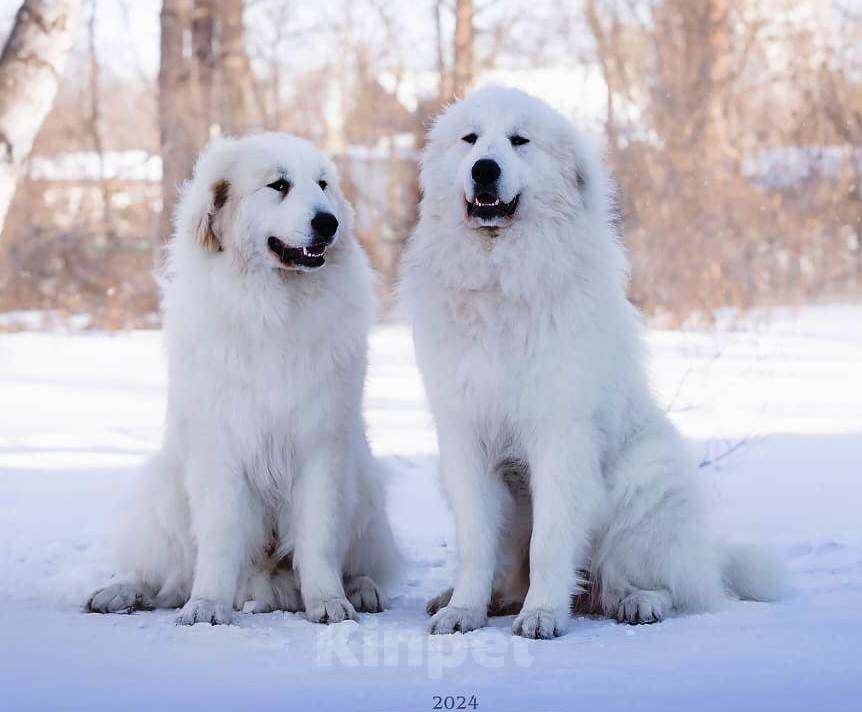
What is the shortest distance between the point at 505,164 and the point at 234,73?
10777mm

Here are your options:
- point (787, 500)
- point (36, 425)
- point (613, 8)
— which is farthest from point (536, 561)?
point (613, 8)

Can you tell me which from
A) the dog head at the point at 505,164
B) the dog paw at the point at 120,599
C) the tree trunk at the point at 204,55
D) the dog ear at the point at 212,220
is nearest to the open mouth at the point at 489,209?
the dog head at the point at 505,164

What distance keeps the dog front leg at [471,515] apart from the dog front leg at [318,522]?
380 mm

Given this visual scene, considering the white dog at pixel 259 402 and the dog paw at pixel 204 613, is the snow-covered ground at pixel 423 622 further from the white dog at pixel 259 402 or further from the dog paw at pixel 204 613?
the white dog at pixel 259 402

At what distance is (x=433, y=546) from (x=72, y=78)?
16915 mm

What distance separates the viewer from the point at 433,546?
4.77m

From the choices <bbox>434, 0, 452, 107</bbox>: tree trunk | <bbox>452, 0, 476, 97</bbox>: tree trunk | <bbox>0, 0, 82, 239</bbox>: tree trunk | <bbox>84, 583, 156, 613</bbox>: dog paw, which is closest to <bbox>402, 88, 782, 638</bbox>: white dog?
<bbox>84, 583, 156, 613</bbox>: dog paw

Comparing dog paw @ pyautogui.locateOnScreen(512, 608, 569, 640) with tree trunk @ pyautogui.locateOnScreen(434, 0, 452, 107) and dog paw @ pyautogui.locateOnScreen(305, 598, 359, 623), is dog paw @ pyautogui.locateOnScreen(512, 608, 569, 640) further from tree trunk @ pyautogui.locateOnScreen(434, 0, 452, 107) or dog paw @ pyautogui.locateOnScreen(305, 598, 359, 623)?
tree trunk @ pyautogui.locateOnScreen(434, 0, 452, 107)

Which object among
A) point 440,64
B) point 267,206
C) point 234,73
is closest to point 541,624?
point 267,206

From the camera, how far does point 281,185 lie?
3639 millimetres

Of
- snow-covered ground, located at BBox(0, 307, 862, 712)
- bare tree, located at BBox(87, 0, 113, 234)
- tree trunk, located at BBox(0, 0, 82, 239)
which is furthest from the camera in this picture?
bare tree, located at BBox(87, 0, 113, 234)

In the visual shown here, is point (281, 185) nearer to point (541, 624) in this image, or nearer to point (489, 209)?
point (489, 209)

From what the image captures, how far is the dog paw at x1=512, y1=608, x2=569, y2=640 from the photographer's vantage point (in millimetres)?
3197

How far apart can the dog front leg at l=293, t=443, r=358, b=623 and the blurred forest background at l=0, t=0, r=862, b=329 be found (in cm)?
784
